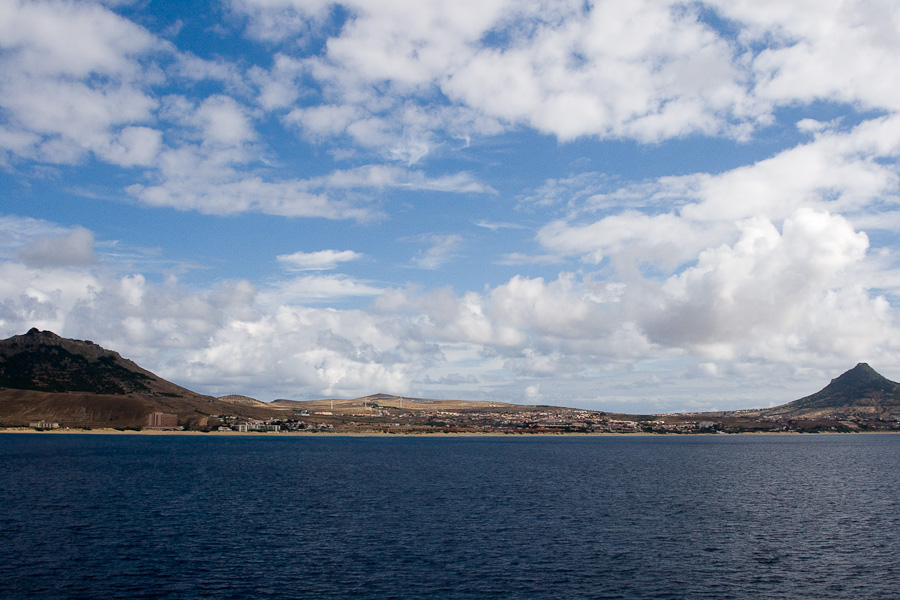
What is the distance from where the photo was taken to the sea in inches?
1989

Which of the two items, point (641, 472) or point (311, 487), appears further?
point (641, 472)

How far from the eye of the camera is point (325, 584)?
5056 centimetres

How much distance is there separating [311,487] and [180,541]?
170 ft

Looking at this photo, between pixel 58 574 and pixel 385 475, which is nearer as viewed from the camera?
pixel 58 574

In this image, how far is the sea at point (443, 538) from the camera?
5053 cm

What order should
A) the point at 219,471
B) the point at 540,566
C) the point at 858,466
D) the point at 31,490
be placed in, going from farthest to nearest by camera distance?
the point at 858,466, the point at 219,471, the point at 31,490, the point at 540,566

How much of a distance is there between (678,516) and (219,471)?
368 ft

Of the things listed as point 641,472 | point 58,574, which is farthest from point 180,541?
point 641,472

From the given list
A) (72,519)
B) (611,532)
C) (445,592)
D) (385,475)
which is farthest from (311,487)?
(445,592)

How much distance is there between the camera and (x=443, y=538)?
6875cm

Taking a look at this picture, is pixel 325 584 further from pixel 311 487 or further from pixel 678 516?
pixel 311 487

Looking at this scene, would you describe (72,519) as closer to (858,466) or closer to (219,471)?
(219,471)

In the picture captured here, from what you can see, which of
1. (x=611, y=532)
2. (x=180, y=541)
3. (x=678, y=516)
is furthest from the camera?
(x=678, y=516)

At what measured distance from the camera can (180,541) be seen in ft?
218
